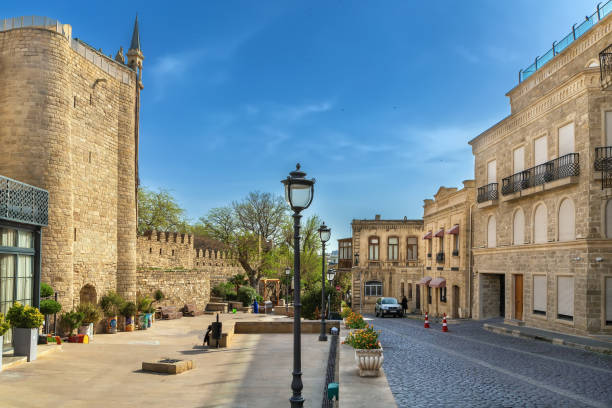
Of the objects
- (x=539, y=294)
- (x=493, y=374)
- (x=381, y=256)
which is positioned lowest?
(x=493, y=374)

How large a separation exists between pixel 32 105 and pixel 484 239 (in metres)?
24.0

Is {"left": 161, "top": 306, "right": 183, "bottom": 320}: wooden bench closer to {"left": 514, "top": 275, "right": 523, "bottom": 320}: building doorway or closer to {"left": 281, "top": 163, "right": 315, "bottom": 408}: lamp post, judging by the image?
{"left": 514, "top": 275, "right": 523, "bottom": 320}: building doorway

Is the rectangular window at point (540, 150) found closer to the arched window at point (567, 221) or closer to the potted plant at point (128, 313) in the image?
the arched window at point (567, 221)

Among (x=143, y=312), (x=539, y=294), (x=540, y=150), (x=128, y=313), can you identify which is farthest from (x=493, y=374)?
(x=143, y=312)

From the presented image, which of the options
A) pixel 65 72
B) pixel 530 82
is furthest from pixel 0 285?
pixel 530 82

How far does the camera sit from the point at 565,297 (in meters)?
23.0

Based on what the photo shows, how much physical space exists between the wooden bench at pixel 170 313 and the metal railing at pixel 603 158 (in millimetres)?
24838

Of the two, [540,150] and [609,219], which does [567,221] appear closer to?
[609,219]

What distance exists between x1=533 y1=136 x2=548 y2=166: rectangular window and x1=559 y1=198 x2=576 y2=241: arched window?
2530mm

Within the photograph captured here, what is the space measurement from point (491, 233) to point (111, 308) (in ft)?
66.9

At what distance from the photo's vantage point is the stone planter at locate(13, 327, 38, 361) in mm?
15345

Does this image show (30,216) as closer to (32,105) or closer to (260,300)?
(32,105)

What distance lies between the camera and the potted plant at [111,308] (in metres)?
26.0

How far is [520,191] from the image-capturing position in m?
→ 26.1
